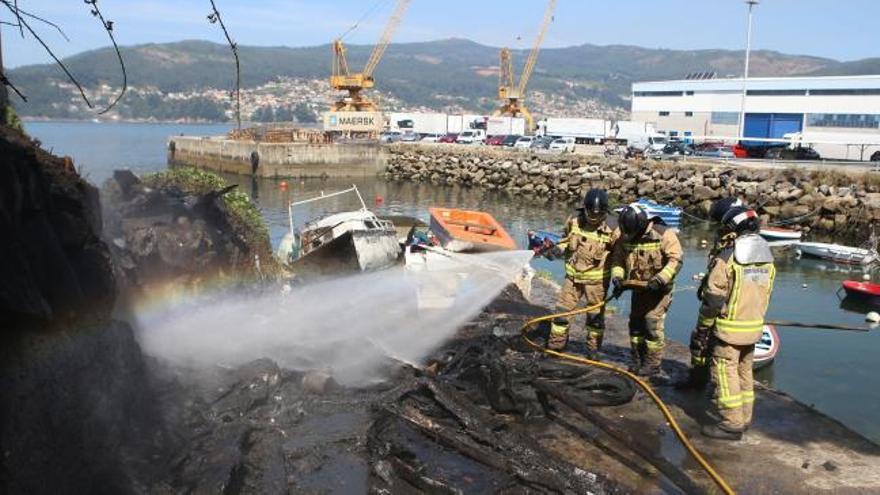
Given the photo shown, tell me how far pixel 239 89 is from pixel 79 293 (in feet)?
6.57

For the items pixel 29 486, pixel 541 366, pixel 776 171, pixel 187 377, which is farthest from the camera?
pixel 776 171

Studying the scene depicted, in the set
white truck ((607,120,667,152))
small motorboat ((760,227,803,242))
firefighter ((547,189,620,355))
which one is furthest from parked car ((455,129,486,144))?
firefighter ((547,189,620,355))

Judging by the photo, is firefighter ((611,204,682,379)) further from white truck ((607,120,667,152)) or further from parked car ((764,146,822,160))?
white truck ((607,120,667,152))

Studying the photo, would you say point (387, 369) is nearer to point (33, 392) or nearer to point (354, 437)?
point (354, 437)

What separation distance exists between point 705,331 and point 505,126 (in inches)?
2741

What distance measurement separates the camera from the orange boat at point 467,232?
14023mm

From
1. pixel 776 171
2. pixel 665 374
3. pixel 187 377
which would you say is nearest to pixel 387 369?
pixel 187 377

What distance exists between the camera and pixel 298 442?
21.1 feet

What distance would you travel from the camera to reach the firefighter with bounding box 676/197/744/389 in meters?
6.60

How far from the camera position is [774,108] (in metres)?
71.1

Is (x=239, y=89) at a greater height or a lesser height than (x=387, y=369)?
greater

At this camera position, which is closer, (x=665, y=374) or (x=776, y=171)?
(x=665, y=374)

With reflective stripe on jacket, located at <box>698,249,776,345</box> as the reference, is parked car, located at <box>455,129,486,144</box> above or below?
above

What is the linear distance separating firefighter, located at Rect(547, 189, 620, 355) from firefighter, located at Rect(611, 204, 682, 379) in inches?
11.8
